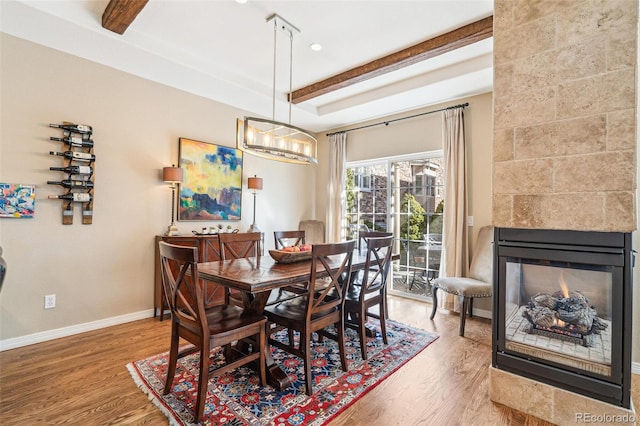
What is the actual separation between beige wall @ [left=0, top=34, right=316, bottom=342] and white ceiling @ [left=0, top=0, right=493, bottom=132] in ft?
0.79

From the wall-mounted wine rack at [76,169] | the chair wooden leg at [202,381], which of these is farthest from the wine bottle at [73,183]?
the chair wooden leg at [202,381]

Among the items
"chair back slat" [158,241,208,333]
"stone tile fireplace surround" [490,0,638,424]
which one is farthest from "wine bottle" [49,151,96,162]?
"stone tile fireplace surround" [490,0,638,424]

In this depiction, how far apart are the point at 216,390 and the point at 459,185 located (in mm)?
3448

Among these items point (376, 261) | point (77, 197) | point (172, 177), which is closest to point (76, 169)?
point (77, 197)

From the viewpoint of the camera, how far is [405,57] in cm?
329

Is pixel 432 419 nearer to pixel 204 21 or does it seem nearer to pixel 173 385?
pixel 173 385

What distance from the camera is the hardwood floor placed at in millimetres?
1832

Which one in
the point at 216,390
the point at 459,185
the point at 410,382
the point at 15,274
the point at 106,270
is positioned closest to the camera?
the point at 216,390

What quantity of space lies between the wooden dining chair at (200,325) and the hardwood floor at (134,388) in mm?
342

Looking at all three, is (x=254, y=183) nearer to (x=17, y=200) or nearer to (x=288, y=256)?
(x=288, y=256)

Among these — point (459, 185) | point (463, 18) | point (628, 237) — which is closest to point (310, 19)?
point (463, 18)

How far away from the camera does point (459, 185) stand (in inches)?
154

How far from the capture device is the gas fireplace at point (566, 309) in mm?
1671

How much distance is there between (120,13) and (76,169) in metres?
1.50
